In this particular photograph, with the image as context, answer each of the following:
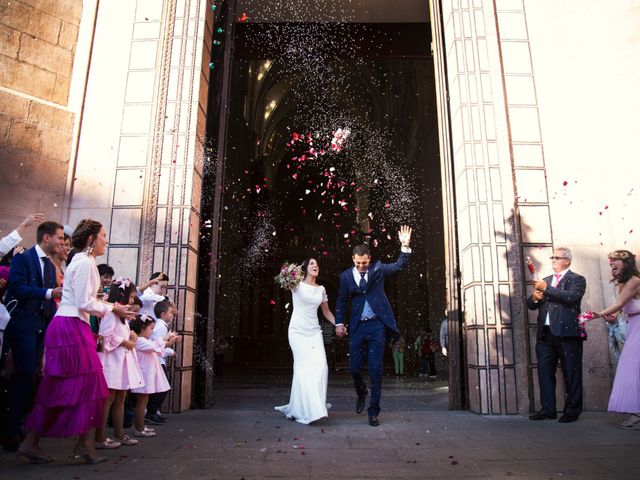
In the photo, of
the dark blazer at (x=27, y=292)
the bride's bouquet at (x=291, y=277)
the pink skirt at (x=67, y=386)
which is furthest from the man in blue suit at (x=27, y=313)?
the bride's bouquet at (x=291, y=277)

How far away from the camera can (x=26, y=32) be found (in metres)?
6.09

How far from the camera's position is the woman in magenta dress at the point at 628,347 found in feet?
14.4

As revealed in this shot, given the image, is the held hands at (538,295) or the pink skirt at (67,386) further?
the held hands at (538,295)

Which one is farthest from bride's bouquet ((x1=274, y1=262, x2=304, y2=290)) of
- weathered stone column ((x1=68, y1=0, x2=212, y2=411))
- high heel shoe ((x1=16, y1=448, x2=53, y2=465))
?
high heel shoe ((x1=16, y1=448, x2=53, y2=465))

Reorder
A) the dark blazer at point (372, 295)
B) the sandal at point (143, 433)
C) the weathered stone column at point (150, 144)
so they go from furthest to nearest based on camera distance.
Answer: the weathered stone column at point (150, 144) → the dark blazer at point (372, 295) → the sandal at point (143, 433)

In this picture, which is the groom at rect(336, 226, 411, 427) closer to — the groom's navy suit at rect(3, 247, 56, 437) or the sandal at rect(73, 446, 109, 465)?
the sandal at rect(73, 446, 109, 465)

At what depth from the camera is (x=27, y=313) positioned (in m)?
3.47

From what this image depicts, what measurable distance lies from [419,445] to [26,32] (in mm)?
6292

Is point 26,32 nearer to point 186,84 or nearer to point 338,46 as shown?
point 186,84

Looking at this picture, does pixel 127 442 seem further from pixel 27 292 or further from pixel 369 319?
pixel 369 319

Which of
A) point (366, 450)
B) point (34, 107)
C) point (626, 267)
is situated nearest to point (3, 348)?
point (366, 450)

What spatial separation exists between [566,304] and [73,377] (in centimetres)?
429

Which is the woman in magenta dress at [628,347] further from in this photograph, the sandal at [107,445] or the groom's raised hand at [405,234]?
the sandal at [107,445]

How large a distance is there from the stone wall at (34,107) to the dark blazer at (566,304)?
17.9 feet
